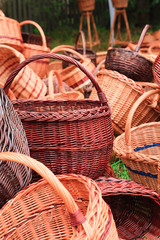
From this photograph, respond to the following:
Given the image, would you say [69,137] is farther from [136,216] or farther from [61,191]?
[136,216]

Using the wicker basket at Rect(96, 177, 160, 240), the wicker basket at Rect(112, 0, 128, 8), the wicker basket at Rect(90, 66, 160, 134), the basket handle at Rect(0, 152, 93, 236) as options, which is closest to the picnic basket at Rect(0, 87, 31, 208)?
the basket handle at Rect(0, 152, 93, 236)

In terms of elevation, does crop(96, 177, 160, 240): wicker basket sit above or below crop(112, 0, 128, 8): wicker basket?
below

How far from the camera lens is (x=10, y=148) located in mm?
1063

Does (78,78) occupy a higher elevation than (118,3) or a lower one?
lower

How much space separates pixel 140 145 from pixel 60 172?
82cm

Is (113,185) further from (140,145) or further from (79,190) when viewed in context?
(140,145)

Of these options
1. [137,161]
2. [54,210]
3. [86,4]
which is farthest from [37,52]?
[86,4]

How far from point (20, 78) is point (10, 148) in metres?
1.06

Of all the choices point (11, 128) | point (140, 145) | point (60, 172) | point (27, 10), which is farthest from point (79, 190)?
point (27, 10)

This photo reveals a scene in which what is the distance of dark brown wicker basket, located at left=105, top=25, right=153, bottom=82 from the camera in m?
2.30

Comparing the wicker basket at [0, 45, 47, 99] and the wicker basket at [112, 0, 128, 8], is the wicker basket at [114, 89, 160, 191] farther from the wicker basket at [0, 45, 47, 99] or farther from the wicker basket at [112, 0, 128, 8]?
the wicker basket at [112, 0, 128, 8]

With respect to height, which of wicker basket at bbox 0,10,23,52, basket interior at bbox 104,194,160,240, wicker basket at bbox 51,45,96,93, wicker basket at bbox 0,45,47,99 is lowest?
basket interior at bbox 104,194,160,240

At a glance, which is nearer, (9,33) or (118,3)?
(9,33)

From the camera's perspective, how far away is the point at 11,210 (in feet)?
3.66
